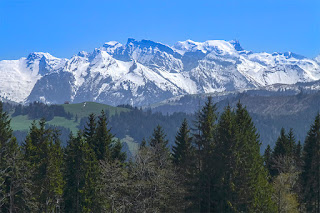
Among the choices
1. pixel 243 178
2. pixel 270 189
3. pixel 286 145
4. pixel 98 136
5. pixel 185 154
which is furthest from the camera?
pixel 286 145

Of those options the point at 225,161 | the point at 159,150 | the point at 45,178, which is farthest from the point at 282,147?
the point at 45,178

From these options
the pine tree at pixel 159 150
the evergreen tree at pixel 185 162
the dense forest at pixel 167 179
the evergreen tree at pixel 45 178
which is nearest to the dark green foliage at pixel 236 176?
the dense forest at pixel 167 179

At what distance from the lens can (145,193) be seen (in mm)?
64250

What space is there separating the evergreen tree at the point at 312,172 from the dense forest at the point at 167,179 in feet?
0.46

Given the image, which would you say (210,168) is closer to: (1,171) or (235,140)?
(235,140)

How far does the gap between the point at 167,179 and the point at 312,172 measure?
21845 mm

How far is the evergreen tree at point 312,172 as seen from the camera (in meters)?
65.9

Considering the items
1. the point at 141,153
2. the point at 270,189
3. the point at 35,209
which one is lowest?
the point at 35,209

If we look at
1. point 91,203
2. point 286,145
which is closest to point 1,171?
point 91,203

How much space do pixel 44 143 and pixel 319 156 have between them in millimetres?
41095

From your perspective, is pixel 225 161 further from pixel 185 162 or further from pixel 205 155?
pixel 185 162

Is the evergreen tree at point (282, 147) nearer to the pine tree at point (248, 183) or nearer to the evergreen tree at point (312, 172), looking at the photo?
the evergreen tree at point (312, 172)

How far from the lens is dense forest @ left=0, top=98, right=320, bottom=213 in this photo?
192 ft

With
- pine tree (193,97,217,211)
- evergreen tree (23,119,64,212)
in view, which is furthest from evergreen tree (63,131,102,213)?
pine tree (193,97,217,211)
